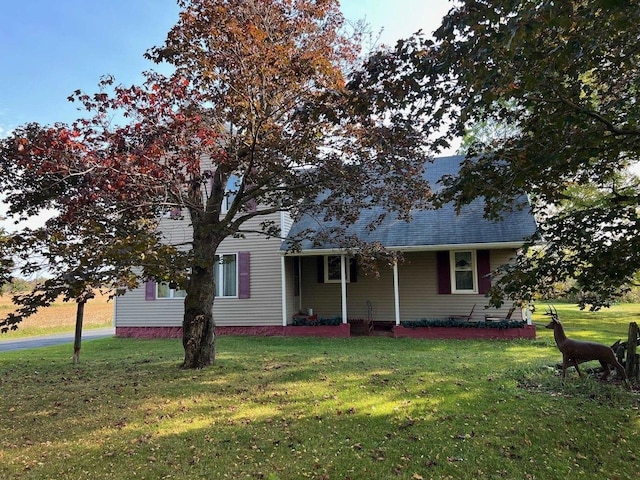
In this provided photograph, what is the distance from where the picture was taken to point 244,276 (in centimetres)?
1432

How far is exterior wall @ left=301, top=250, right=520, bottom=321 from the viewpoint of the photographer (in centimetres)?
1302

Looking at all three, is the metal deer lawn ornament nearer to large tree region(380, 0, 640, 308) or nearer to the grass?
the grass

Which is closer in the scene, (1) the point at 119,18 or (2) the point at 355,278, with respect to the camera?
(1) the point at 119,18

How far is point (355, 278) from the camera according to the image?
14.5 meters

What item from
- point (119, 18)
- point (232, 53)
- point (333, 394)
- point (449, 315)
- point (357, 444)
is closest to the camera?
point (357, 444)

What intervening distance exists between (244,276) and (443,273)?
6.50 metres

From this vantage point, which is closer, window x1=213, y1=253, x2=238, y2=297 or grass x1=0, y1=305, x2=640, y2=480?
grass x1=0, y1=305, x2=640, y2=480

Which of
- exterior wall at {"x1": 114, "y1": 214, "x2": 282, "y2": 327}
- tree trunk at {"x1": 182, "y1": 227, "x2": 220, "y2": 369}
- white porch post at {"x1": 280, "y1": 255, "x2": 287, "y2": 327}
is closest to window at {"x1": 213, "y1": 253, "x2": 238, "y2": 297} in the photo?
exterior wall at {"x1": 114, "y1": 214, "x2": 282, "y2": 327}

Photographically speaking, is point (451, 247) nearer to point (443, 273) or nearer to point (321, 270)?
point (443, 273)

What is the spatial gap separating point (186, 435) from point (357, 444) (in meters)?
1.80

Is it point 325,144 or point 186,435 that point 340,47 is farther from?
point 186,435

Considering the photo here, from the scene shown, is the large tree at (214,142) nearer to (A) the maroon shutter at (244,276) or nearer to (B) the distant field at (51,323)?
(A) the maroon shutter at (244,276)

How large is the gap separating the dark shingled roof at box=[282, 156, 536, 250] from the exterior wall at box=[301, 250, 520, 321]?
889 mm

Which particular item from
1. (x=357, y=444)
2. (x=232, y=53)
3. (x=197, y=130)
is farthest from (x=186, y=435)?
(x=232, y=53)
